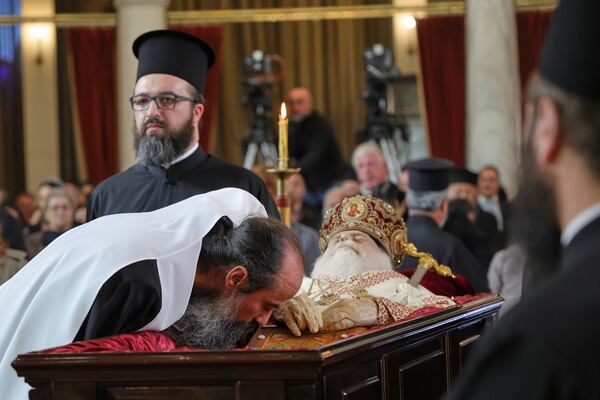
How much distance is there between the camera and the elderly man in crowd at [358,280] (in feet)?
10.9

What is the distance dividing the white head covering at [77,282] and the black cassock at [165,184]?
1.87 metres

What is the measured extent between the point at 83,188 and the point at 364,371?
10.3m

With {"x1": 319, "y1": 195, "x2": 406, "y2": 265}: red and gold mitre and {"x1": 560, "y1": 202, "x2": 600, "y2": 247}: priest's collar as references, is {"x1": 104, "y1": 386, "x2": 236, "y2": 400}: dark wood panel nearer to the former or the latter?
{"x1": 560, "y1": 202, "x2": 600, "y2": 247}: priest's collar

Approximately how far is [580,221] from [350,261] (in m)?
3.08

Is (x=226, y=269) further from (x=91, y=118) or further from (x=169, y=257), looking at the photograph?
(x=91, y=118)

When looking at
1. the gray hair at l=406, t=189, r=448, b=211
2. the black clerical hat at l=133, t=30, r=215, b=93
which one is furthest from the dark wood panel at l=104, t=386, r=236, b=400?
the gray hair at l=406, t=189, r=448, b=211

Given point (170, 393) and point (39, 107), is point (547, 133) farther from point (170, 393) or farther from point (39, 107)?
point (39, 107)

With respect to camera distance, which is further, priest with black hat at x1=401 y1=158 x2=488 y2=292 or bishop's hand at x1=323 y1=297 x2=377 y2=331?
priest with black hat at x1=401 y1=158 x2=488 y2=292

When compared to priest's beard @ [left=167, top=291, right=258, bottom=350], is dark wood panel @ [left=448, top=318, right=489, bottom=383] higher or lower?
lower

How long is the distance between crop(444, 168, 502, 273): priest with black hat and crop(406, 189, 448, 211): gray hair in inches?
28.4

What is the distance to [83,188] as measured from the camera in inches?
504

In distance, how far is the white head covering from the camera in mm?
2906

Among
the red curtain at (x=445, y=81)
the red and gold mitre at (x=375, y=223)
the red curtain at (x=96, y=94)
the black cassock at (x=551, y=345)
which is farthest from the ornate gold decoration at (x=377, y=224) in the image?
the red curtain at (x=96, y=94)

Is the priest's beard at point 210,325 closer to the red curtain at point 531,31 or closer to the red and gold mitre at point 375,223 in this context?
the red and gold mitre at point 375,223
